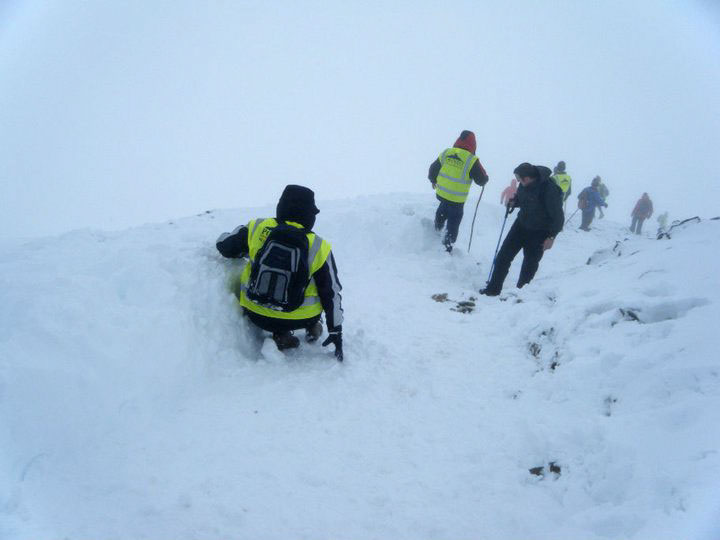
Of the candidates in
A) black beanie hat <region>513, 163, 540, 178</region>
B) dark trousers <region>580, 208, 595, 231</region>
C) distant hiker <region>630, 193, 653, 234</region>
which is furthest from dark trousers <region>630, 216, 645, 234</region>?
black beanie hat <region>513, 163, 540, 178</region>

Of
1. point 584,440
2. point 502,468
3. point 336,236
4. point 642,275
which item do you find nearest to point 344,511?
point 502,468

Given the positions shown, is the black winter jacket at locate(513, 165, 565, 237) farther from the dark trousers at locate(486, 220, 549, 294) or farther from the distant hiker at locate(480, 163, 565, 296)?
the dark trousers at locate(486, 220, 549, 294)

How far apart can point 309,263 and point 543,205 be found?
5.14m

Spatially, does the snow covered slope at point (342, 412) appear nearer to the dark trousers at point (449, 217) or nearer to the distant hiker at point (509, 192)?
the dark trousers at point (449, 217)

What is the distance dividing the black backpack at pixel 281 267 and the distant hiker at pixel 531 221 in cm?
479

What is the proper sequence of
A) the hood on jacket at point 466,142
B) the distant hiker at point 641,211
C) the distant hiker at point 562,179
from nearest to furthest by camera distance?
the hood on jacket at point 466,142 < the distant hiker at point 562,179 < the distant hiker at point 641,211

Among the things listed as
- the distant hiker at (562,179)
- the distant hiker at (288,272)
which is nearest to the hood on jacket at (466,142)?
the distant hiker at (562,179)

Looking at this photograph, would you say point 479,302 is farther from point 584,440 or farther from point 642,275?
point 584,440

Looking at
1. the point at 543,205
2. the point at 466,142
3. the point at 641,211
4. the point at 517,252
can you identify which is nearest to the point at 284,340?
the point at 517,252

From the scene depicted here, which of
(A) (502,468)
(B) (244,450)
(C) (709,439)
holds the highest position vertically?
(C) (709,439)

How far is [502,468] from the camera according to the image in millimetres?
3127

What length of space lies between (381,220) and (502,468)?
708 centimetres

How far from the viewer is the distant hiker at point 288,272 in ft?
13.4

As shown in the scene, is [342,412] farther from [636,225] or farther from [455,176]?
[636,225]
